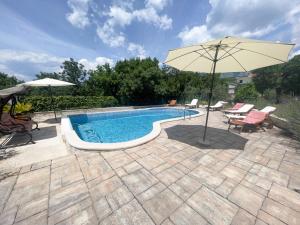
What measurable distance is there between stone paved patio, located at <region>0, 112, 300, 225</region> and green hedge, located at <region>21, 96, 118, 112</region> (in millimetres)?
9102

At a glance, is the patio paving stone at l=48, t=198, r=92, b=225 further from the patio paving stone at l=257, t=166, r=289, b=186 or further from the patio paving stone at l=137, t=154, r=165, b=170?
the patio paving stone at l=257, t=166, r=289, b=186

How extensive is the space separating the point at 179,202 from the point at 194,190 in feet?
1.27

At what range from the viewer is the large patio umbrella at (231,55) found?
2.86 metres

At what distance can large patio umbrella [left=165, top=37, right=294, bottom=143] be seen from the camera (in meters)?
2.86

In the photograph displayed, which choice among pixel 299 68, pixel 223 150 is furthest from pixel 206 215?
pixel 299 68

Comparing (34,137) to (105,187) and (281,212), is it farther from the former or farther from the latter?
(281,212)

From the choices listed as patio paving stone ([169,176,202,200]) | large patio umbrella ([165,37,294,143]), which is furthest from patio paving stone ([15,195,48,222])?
large patio umbrella ([165,37,294,143])

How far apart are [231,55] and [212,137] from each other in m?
2.62

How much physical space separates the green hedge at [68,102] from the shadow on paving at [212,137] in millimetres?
9777

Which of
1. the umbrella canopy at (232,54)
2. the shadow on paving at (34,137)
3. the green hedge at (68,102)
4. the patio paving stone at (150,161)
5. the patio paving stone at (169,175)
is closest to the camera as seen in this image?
the patio paving stone at (169,175)

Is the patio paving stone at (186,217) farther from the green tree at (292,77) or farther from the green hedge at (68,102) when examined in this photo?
the green tree at (292,77)

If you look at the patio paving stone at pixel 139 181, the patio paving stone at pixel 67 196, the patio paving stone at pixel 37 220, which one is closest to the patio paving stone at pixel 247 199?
the patio paving stone at pixel 139 181

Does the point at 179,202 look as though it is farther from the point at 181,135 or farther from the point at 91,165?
the point at 181,135

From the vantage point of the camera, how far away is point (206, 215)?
1.84 meters
